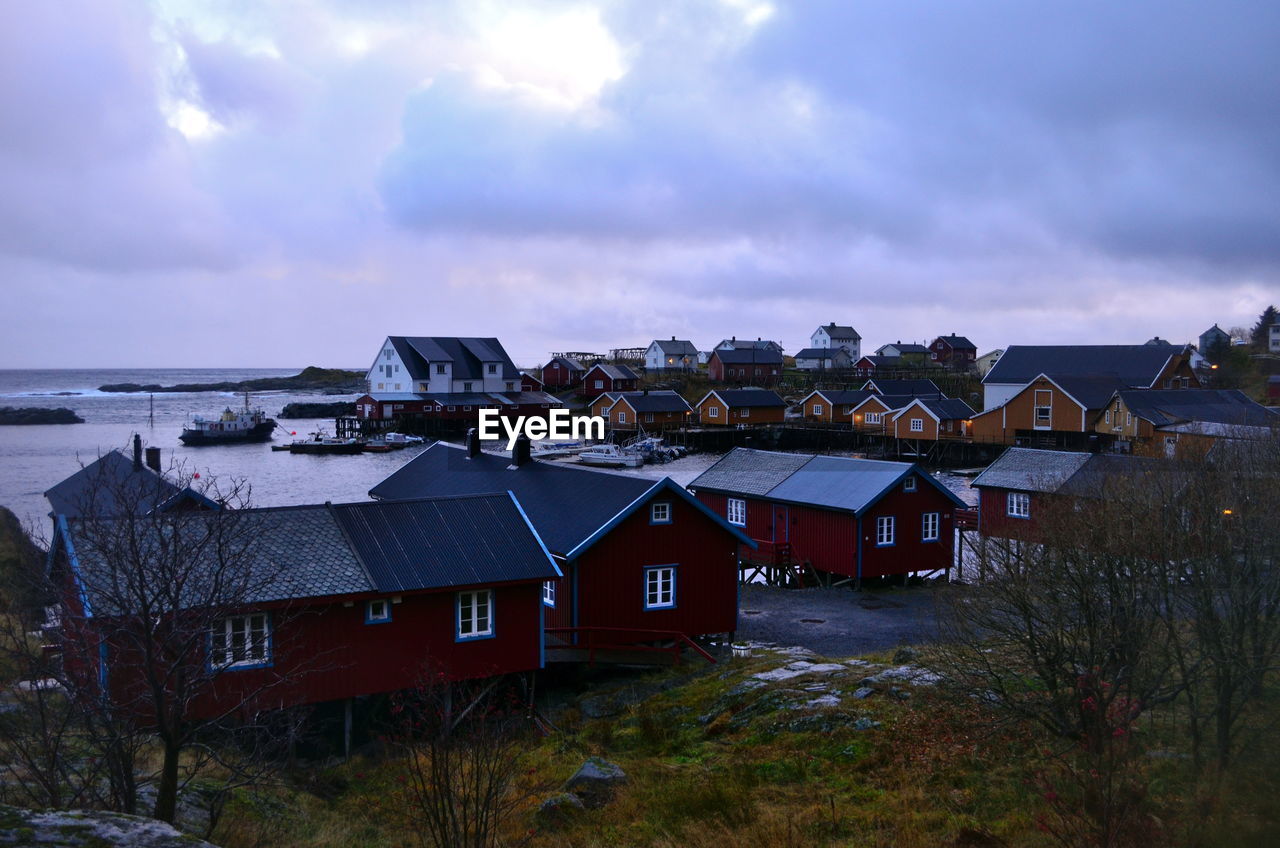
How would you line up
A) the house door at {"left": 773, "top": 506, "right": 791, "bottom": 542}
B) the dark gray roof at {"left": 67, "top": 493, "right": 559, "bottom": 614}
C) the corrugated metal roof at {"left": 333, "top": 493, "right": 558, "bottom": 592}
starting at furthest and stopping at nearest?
the house door at {"left": 773, "top": 506, "right": 791, "bottom": 542} < the corrugated metal roof at {"left": 333, "top": 493, "right": 558, "bottom": 592} < the dark gray roof at {"left": 67, "top": 493, "right": 559, "bottom": 614}

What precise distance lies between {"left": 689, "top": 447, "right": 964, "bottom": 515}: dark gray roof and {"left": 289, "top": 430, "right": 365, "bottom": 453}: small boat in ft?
189

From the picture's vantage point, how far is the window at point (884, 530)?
31.2 metres

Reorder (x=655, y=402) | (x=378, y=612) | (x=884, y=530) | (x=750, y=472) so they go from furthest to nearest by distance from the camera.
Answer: (x=655, y=402) < (x=750, y=472) < (x=884, y=530) < (x=378, y=612)

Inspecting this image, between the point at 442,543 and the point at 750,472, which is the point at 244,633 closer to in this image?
the point at 442,543

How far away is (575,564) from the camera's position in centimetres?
2200

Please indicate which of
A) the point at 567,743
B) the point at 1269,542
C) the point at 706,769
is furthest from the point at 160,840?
the point at 567,743

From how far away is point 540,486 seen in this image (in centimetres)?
2623

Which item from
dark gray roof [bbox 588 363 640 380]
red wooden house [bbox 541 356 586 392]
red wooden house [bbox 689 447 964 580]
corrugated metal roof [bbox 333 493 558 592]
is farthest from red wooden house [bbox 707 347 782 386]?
corrugated metal roof [bbox 333 493 558 592]

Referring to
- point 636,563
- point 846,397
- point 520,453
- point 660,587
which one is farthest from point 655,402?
point 636,563

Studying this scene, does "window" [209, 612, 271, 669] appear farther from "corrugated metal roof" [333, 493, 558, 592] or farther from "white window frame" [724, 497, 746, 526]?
"white window frame" [724, 497, 746, 526]

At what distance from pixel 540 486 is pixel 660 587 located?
505 centimetres

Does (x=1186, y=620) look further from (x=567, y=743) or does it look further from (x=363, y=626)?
(x=363, y=626)

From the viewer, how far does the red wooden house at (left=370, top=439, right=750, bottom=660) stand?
72.6ft

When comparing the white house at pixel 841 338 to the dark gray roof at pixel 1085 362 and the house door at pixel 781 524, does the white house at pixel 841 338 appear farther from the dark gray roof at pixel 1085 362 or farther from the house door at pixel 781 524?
the house door at pixel 781 524
